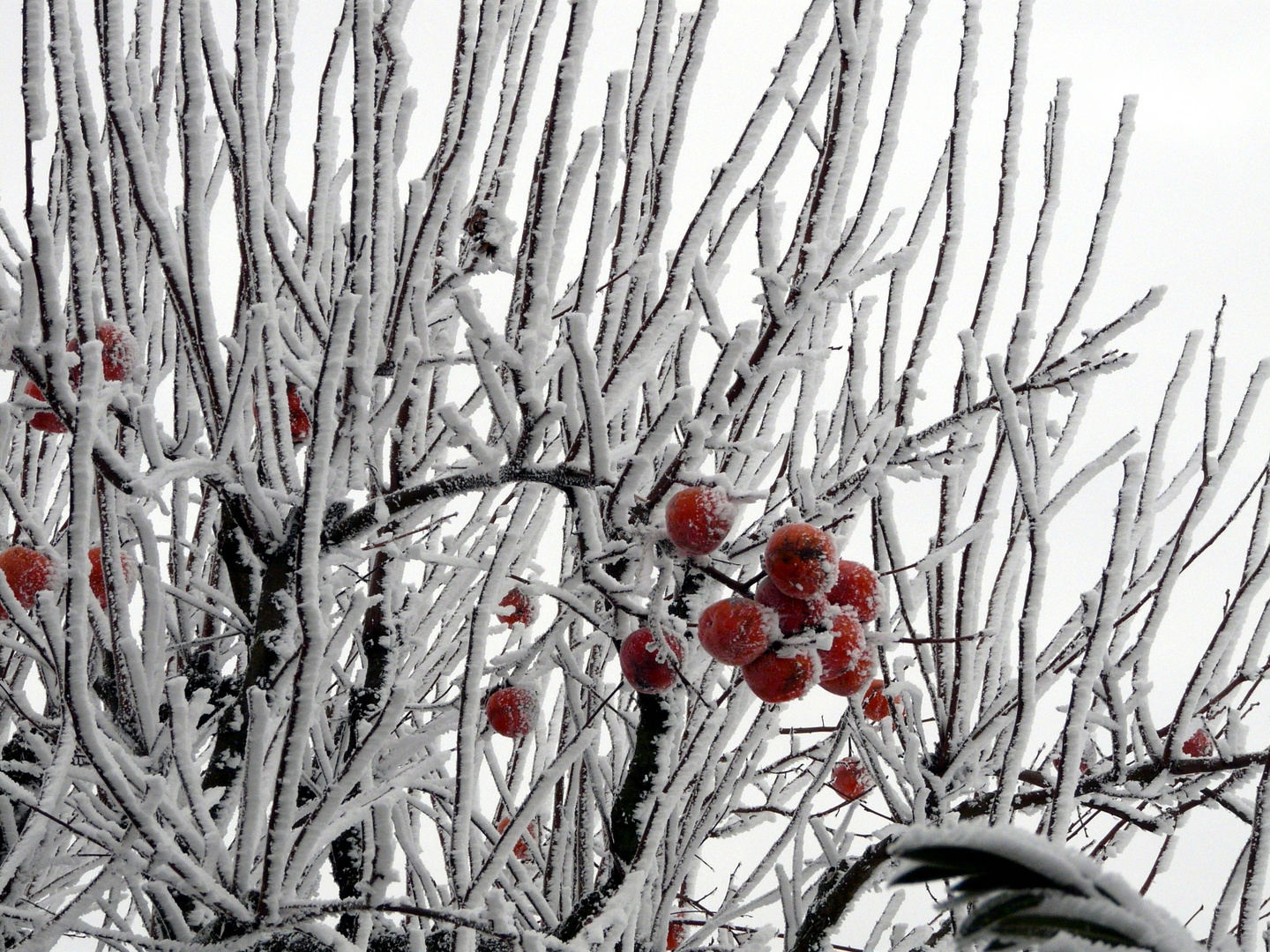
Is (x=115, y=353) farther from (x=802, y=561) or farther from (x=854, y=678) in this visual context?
(x=854, y=678)

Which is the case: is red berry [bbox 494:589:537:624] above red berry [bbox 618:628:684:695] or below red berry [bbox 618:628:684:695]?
above

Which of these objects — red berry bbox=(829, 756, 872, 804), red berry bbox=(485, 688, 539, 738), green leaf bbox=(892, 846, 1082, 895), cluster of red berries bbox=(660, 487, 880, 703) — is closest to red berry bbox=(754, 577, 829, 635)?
cluster of red berries bbox=(660, 487, 880, 703)

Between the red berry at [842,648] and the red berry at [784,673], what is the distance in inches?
1.3

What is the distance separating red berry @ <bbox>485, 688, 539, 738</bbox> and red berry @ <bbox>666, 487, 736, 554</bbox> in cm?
77

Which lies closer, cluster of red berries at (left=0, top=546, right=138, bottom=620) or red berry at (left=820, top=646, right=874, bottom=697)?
red berry at (left=820, top=646, right=874, bottom=697)

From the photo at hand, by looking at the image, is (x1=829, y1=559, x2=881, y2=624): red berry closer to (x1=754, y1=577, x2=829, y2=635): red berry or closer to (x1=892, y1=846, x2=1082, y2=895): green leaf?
(x1=754, y1=577, x2=829, y2=635): red berry

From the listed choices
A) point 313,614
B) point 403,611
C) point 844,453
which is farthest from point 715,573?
point 403,611

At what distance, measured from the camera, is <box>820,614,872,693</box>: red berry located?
1.28 metres

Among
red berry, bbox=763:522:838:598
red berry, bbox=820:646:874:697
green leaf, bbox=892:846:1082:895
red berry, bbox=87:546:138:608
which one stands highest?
red berry, bbox=87:546:138:608

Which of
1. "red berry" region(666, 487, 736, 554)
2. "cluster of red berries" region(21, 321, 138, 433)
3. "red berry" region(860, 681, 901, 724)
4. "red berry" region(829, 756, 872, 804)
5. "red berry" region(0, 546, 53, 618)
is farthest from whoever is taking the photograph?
"red berry" region(829, 756, 872, 804)

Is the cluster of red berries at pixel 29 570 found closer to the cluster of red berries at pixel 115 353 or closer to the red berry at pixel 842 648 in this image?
the cluster of red berries at pixel 115 353

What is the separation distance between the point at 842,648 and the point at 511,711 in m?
0.78

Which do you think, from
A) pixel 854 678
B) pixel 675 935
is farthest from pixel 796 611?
pixel 675 935

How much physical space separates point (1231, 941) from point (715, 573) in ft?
3.47
